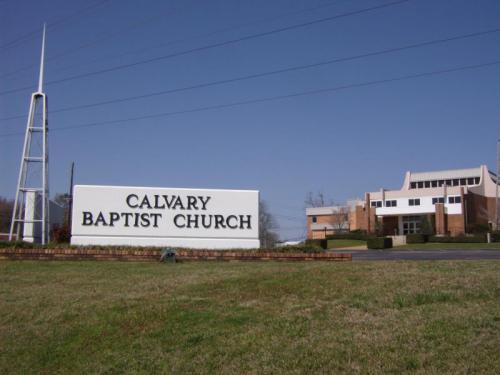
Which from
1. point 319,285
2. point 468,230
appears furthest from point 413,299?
point 468,230

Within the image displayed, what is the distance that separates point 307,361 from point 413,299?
2586 millimetres

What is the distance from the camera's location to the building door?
63.9 metres

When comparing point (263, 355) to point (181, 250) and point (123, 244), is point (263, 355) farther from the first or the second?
point (123, 244)

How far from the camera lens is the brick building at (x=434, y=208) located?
59.1 m

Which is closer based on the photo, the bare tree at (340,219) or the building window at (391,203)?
the building window at (391,203)

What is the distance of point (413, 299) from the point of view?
7.88 meters

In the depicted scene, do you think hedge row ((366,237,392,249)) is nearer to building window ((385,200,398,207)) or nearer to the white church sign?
building window ((385,200,398,207))

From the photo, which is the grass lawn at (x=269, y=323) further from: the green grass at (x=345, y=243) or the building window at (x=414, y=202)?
the building window at (x=414, y=202)

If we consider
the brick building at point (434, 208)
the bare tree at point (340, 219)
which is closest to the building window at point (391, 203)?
the brick building at point (434, 208)

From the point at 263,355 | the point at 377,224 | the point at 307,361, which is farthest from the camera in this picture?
the point at 377,224

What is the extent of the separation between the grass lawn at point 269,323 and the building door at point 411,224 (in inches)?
2142

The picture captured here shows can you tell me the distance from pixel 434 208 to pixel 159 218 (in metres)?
45.6

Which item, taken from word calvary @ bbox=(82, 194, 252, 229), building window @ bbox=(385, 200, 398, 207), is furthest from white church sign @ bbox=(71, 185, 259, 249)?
building window @ bbox=(385, 200, 398, 207)

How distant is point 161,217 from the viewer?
21.0 metres
